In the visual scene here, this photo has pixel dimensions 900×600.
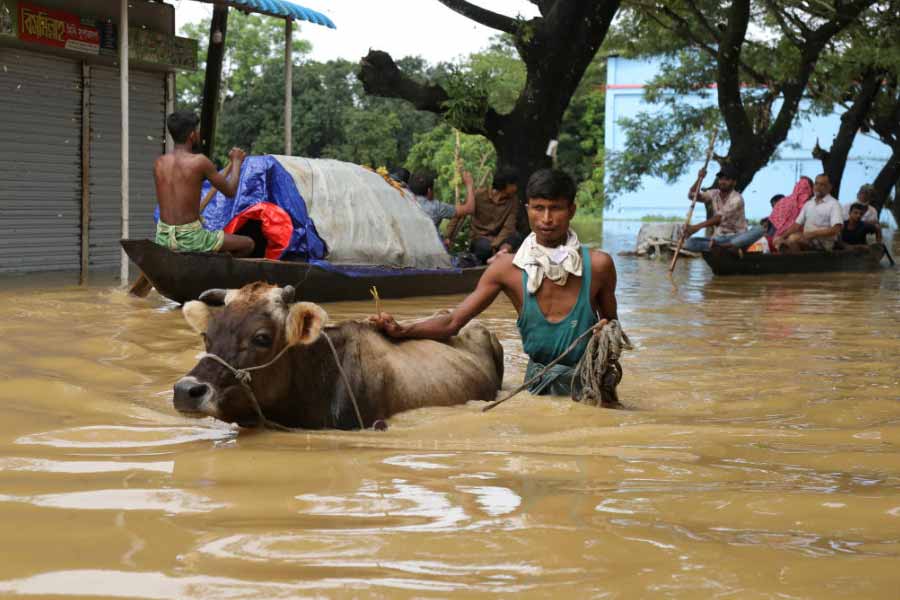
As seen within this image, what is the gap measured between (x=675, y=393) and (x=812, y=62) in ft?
56.7

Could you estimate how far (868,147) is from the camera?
44750 mm

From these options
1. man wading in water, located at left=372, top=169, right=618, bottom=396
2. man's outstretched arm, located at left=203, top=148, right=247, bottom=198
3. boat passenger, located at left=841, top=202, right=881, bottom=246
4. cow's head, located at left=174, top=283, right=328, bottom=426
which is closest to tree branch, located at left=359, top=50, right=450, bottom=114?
man's outstretched arm, located at left=203, top=148, right=247, bottom=198

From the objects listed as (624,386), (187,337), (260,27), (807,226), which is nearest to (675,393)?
(624,386)

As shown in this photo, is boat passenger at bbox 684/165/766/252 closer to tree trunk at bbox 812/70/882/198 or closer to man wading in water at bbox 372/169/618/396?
tree trunk at bbox 812/70/882/198

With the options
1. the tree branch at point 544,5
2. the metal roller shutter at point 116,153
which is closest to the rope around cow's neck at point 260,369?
the metal roller shutter at point 116,153

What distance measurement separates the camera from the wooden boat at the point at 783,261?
17875 mm

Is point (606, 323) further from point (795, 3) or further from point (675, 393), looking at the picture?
point (795, 3)

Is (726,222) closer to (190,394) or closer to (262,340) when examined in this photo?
(262,340)

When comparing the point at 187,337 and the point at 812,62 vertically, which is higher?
the point at 812,62

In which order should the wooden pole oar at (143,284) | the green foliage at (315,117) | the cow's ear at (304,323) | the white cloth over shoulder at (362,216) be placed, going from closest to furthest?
1. the cow's ear at (304,323)
2. the wooden pole oar at (143,284)
3. the white cloth over shoulder at (362,216)
4. the green foliage at (315,117)

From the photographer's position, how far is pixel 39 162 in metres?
15.3

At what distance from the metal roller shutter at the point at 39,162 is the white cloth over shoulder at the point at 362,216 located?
14.9 ft

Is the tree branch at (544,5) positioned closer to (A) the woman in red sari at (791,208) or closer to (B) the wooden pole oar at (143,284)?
(A) the woman in red sari at (791,208)

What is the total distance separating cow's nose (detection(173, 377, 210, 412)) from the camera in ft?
15.7
